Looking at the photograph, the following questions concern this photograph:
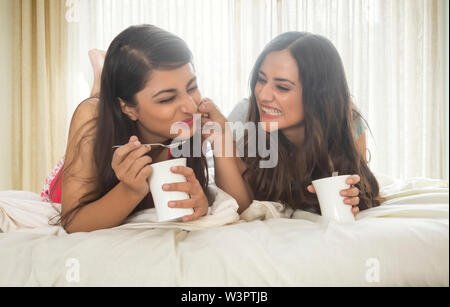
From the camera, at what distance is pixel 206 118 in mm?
1184

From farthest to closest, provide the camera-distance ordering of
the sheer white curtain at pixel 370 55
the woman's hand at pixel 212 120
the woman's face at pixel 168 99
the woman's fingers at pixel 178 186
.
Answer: the sheer white curtain at pixel 370 55 < the woman's hand at pixel 212 120 < the woman's face at pixel 168 99 < the woman's fingers at pixel 178 186

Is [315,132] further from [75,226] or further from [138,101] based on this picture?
[75,226]

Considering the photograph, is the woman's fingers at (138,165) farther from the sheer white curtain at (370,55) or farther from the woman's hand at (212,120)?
the sheer white curtain at (370,55)

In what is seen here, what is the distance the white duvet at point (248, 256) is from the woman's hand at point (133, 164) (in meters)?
0.12

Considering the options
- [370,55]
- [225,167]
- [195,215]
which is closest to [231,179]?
[225,167]

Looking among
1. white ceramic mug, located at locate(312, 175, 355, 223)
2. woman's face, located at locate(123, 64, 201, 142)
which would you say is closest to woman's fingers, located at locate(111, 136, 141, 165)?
woman's face, located at locate(123, 64, 201, 142)

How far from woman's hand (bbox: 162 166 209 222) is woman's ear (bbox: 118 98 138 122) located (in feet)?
1.09

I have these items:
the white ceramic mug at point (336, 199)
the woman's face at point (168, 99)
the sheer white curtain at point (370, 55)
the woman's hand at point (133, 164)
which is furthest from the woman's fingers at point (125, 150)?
the sheer white curtain at point (370, 55)

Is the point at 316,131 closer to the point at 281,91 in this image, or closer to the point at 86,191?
the point at 281,91

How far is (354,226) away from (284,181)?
18.1 inches

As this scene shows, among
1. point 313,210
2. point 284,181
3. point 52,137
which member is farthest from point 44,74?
point 313,210

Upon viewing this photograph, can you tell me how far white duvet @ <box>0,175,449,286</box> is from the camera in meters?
0.68

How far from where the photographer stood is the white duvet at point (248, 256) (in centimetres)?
68
